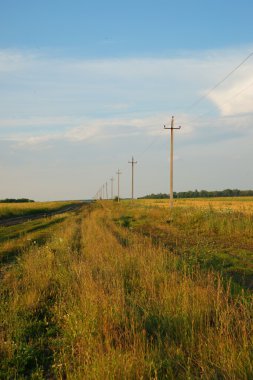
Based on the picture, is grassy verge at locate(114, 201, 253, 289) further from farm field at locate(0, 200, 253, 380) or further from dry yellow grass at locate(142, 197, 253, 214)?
dry yellow grass at locate(142, 197, 253, 214)

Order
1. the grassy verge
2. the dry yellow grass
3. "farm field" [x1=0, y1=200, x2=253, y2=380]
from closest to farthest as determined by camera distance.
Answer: "farm field" [x1=0, y1=200, x2=253, y2=380], the grassy verge, the dry yellow grass

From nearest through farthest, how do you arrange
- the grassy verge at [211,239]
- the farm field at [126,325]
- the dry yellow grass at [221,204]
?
the farm field at [126,325]
the grassy verge at [211,239]
the dry yellow grass at [221,204]

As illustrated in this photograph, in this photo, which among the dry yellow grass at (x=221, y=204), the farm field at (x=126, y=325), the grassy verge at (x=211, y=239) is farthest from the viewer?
the dry yellow grass at (x=221, y=204)

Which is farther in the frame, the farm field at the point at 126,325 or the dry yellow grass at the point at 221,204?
the dry yellow grass at the point at 221,204

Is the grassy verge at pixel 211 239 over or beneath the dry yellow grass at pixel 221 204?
beneath

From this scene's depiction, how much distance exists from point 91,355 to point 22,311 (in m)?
2.86

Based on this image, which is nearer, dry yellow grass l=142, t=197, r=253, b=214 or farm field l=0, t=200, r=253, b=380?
farm field l=0, t=200, r=253, b=380

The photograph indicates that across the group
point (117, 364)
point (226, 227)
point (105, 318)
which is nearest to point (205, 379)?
point (117, 364)

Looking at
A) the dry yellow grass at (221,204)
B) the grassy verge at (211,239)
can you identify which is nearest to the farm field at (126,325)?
the grassy verge at (211,239)

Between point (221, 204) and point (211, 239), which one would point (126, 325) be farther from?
point (221, 204)

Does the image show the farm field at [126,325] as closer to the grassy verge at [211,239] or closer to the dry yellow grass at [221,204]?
the grassy verge at [211,239]

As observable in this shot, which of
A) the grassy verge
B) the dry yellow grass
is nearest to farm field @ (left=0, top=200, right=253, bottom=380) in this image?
the grassy verge

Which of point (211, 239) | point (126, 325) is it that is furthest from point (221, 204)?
point (126, 325)

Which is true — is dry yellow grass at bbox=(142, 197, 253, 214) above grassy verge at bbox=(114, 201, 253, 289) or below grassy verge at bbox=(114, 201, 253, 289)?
above
